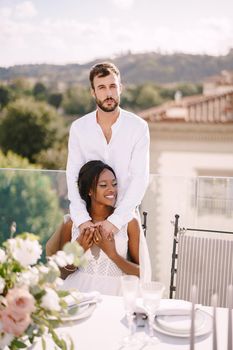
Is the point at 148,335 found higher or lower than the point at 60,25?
lower

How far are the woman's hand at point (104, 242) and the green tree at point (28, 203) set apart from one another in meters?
1.65

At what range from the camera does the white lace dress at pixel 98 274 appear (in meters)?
2.33

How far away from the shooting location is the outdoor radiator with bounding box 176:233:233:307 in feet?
7.72

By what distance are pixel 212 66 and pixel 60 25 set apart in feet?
34.5

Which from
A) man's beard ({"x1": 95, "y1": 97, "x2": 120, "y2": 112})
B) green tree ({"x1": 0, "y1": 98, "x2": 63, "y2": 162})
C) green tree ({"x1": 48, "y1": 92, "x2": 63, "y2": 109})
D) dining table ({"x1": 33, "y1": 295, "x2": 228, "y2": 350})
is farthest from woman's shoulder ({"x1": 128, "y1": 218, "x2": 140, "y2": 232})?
green tree ({"x1": 48, "y1": 92, "x2": 63, "y2": 109})

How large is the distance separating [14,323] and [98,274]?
4.10 feet

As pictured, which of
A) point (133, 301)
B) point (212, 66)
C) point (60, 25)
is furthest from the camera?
point (60, 25)

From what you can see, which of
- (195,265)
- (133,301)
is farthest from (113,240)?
(133,301)

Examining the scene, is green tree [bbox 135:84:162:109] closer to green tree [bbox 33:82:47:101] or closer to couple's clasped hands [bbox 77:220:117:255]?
green tree [bbox 33:82:47:101]

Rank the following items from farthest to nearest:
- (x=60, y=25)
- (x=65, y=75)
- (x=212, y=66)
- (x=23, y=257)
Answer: (x=60, y=25) < (x=65, y=75) < (x=212, y=66) < (x=23, y=257)

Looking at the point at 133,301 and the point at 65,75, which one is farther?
the point at 65,75

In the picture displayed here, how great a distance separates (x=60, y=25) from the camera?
31.7 metres

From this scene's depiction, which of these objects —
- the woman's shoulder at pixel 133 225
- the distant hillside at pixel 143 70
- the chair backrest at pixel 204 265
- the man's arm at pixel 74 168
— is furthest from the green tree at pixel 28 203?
the distant hillside at pixel 143 70

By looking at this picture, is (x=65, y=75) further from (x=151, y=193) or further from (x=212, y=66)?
(x=151, y=193)
